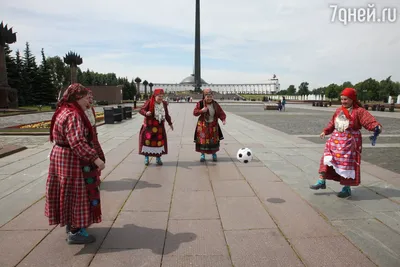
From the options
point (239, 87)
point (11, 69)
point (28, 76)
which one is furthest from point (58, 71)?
point (239, 87)

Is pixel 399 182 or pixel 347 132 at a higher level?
pixel 347 132

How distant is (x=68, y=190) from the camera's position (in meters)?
2.86

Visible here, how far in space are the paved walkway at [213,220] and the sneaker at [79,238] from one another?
0.19ft

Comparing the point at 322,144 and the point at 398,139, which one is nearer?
the point at 322,144

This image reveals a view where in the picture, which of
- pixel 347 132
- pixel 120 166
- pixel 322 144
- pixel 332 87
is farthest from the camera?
pixel 332 87

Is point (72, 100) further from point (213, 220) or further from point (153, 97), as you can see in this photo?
point (153, 97)

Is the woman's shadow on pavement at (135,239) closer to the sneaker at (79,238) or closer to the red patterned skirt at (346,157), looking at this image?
the sneaker at (79,238)

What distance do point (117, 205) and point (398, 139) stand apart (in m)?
10.2

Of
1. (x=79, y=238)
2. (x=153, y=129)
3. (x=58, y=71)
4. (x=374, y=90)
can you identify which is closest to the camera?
(x=79, y=238)

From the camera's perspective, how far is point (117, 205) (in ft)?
13.4

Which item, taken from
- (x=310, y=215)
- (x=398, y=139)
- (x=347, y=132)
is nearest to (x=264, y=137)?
(x=398, y=139)

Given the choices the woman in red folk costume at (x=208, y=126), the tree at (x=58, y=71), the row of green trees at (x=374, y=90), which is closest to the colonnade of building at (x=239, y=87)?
the row of green trees at (x=374, y=90)

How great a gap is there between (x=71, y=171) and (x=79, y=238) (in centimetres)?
74

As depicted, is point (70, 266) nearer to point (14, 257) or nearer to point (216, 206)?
point (14, 257)
